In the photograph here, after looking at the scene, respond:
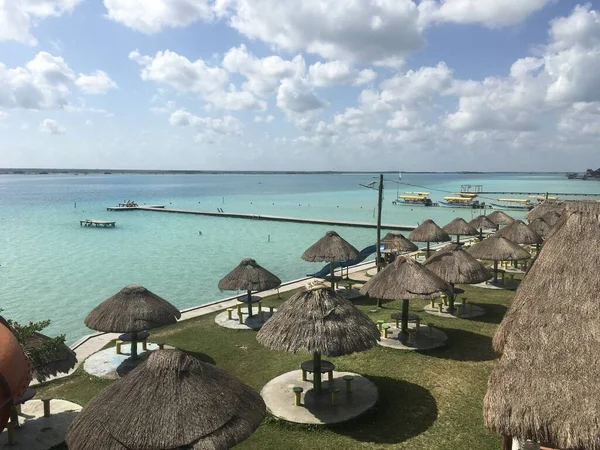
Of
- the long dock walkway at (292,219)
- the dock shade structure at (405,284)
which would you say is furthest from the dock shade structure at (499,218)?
the dock shade structure at (405,284)

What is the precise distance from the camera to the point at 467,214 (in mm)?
60594

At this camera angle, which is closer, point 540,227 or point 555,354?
point 555,354

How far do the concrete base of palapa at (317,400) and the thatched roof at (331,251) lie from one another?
25.8 ft

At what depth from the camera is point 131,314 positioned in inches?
459

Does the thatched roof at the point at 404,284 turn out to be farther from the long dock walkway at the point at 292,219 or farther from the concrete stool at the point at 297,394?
the long dock walkway at the point at 292,219

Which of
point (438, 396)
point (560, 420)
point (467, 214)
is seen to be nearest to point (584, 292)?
point (560, 420)

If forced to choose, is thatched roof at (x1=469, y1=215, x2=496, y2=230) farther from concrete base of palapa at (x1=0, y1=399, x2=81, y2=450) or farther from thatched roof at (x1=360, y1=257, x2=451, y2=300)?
concrete base of palapa at (x1=0, y1=399, x2=81, y2=450)

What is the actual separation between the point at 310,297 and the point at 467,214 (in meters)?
55.6

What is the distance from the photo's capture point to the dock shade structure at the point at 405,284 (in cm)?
1246

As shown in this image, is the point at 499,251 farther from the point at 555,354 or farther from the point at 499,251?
the point at 555,354

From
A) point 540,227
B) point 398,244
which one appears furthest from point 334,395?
point 540,227

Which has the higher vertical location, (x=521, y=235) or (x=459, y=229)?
(x=521, y=235)

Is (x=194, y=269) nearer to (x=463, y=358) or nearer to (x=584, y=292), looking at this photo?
(x=463, y=358)

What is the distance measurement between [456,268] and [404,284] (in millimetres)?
3249
